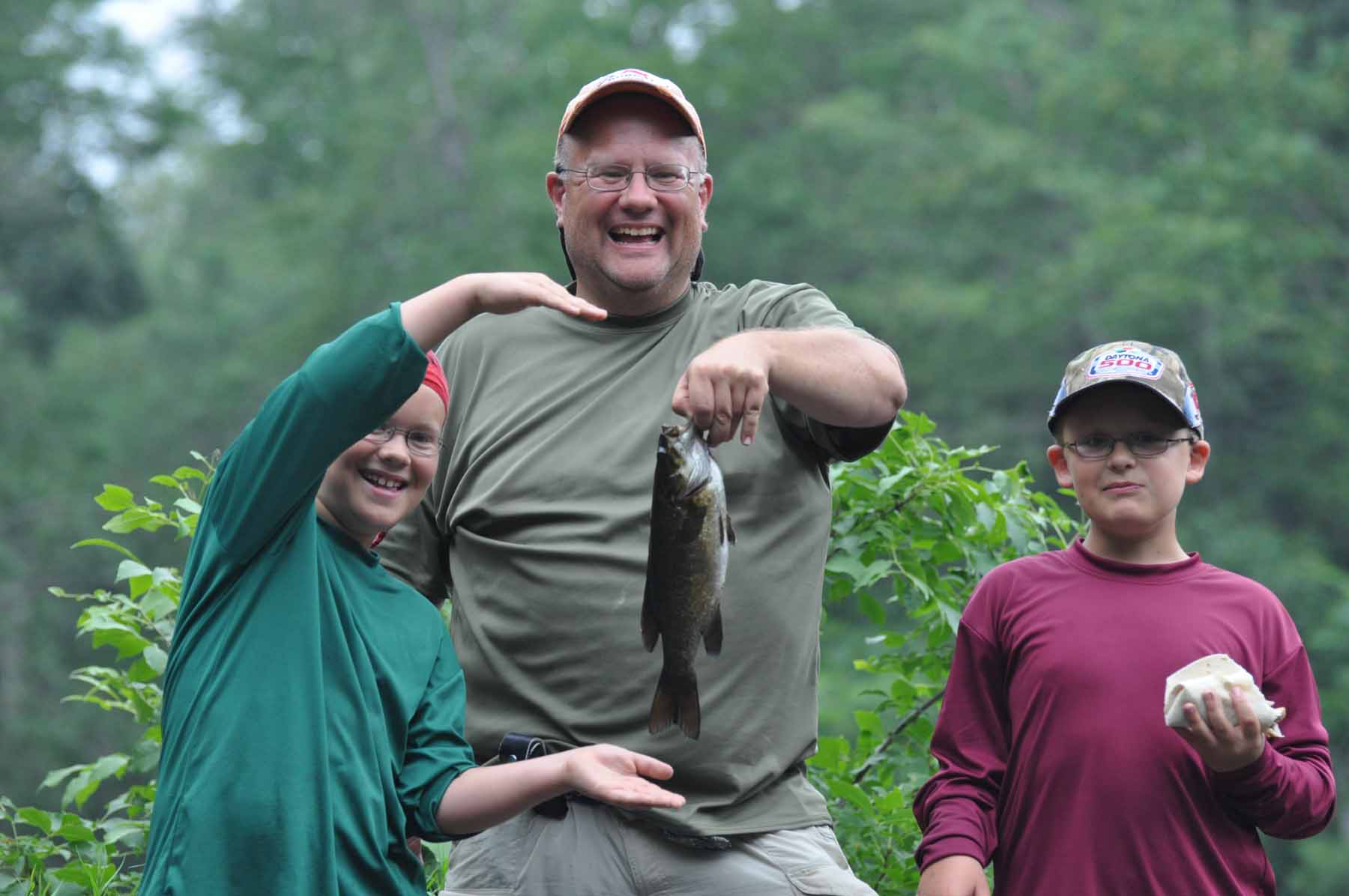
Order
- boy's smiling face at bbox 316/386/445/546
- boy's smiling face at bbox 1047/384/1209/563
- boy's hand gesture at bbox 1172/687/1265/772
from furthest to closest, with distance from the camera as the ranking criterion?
boy's smiling face at bbox 1047/384/1209/563 → boy's smiling face at bbox 316/386/445/546 → boy's hand gesture at bbox 1172/687/1265/772

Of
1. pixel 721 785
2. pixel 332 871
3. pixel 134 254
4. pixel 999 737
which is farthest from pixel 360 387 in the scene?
pixel 134 254

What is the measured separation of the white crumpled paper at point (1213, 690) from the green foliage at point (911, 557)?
1.30m

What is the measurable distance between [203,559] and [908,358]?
2280cm

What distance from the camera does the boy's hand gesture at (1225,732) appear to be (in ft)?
9.39

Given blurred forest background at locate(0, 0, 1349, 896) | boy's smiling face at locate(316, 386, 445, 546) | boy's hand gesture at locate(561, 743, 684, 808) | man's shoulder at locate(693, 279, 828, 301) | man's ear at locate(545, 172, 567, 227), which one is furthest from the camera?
blurred forest background at locate(0, 0, 1349, 896)

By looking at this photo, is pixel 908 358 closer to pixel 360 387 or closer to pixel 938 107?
pixel 938 107

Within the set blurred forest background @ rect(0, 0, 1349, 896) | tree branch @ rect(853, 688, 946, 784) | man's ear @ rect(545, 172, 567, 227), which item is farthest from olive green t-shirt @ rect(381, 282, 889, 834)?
blurred forest background @ rect(0, 0, 1349, 896)

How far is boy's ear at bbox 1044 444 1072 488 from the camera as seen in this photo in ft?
11.1

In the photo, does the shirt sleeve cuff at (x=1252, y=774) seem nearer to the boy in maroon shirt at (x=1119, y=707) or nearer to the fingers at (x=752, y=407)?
the boy in maroon shirt at (x=1119, y=707)

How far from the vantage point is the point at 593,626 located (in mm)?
3186

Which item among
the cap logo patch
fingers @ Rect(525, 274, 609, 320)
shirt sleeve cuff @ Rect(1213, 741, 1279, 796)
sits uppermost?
fingers @ Rect(525, 274, 609, 320)

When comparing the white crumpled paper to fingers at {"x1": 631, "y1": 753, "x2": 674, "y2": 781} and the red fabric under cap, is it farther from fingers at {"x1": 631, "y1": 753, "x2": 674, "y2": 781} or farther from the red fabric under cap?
the red fabric under cap

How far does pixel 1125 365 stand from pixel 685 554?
1017 mm

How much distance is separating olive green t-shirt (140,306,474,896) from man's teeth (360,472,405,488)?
12 cm
